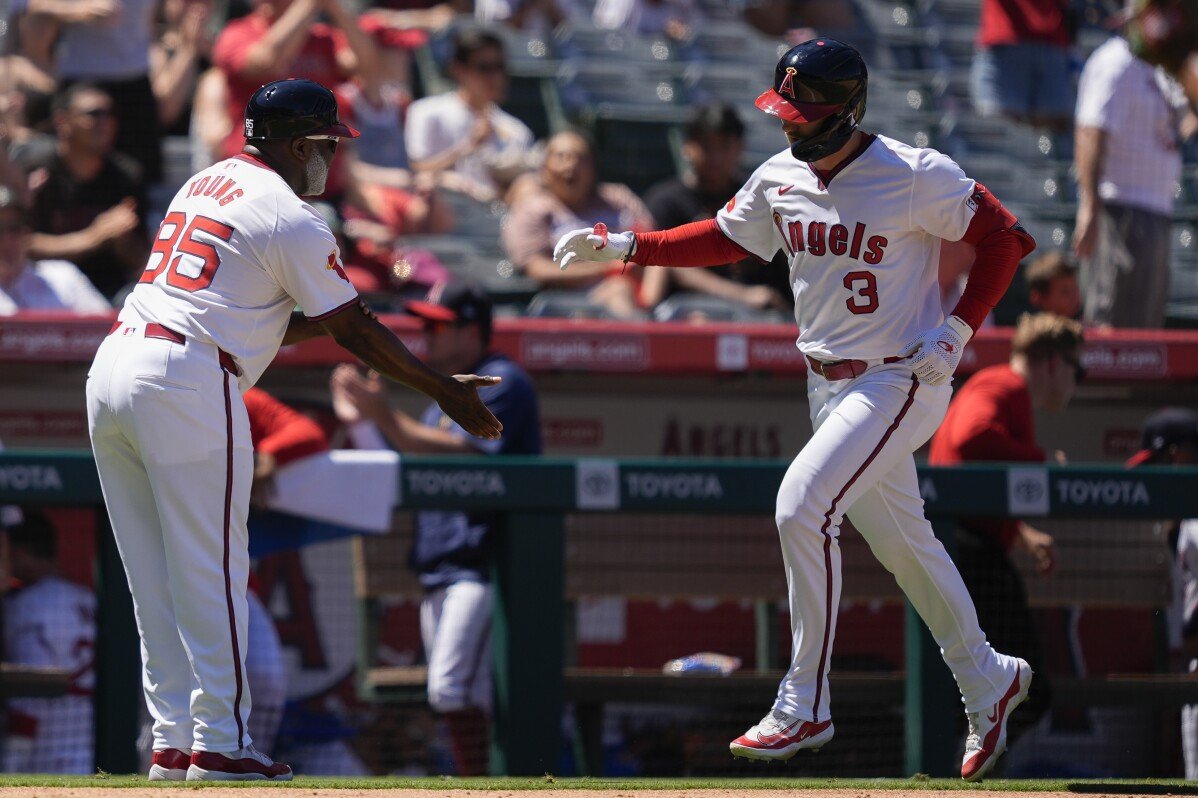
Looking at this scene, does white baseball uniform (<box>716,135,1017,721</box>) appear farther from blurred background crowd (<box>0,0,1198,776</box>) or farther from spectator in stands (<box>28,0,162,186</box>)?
spectator in stands (<box>28,0,162,186</box>)

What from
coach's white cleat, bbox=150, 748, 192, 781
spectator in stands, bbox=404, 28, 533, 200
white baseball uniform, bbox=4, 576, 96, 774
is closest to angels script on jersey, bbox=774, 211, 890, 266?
coach's white cleat, bbox=150, 748, 192, 781

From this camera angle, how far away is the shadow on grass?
13.3 ft

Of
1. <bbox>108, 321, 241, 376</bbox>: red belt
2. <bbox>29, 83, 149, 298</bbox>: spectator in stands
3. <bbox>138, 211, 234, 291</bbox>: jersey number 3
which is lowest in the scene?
<bbox>108, 321, 241, 376</bbox>: red belt

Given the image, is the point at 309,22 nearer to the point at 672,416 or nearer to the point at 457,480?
the point at 672,416

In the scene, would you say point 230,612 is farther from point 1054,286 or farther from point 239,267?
point 1054,286

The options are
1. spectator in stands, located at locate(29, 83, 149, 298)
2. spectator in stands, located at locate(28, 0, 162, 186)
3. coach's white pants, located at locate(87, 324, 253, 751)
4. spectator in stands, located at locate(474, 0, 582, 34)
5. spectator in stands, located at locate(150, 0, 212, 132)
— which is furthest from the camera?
spectator in stands, located at locate(474, 0, 582, 34)

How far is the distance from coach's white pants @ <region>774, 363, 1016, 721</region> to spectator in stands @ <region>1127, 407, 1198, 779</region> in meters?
1.66

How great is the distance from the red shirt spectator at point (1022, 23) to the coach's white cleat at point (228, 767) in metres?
6.43

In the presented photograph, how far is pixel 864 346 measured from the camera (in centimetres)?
409

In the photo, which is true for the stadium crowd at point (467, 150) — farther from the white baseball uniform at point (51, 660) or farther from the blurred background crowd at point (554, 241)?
the white baseball uniform at point (51, 660)

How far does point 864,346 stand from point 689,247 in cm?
59

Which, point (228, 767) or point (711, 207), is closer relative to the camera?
point (228, 767)

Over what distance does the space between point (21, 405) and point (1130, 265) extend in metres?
4.74

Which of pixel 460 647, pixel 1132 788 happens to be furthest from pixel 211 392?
pixel 1132 788
